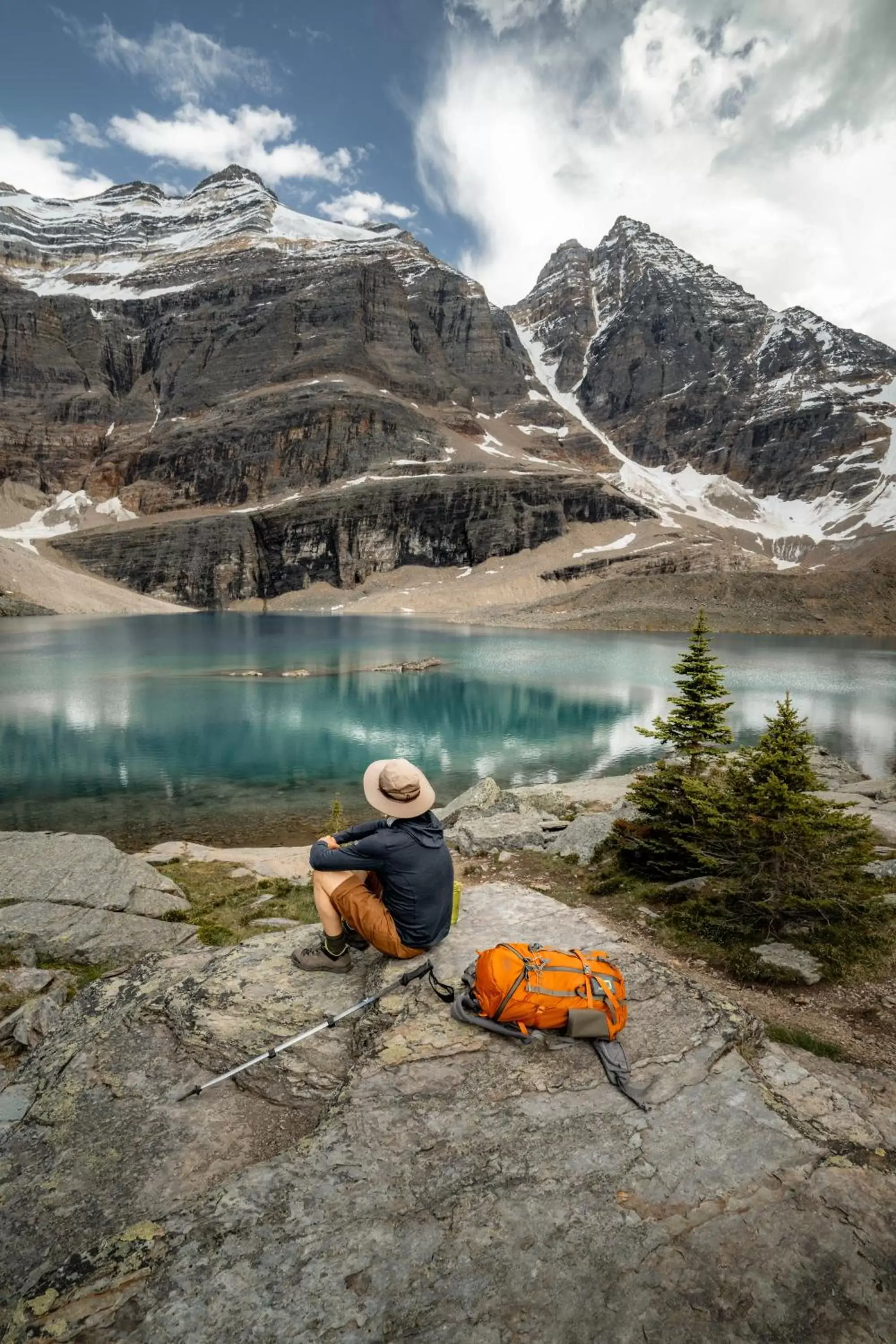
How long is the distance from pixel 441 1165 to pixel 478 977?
1.38 m

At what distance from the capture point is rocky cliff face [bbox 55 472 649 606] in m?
176

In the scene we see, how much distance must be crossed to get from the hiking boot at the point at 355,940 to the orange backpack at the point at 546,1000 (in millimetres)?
1345

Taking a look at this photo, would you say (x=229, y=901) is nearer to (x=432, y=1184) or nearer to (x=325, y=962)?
(x=325, y=962)

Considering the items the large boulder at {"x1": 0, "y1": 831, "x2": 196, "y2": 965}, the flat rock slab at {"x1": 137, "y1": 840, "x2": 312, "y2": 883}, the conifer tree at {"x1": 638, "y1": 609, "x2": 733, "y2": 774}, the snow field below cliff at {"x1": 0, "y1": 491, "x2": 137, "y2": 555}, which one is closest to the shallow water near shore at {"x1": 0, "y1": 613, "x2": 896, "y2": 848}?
the flat rock slab at {"x1": 137, "y1": 840, "x2": 312, "y2": 883}

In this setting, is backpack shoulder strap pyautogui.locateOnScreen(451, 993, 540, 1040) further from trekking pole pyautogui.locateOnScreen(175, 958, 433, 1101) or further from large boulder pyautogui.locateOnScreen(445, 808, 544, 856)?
large boulder pyautogui.locateOnScreen(445, 808, 544, 856)

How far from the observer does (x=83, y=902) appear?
1080 cm

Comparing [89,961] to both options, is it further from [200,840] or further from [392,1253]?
[200,840]

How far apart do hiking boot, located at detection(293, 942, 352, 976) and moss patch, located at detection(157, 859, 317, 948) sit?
4225 mm

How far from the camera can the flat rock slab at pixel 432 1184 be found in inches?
124

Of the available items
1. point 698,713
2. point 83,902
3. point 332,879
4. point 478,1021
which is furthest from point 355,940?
point 698,713

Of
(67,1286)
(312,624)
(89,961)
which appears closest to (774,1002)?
(67,1286)

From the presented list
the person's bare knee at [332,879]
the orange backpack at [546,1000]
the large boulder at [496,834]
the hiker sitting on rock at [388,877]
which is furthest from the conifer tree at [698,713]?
the orange backpack at [546,1000]

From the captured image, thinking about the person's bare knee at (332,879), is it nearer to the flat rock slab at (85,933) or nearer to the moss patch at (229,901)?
the moss patch at (229,901)

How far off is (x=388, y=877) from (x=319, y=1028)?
129 cm
